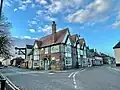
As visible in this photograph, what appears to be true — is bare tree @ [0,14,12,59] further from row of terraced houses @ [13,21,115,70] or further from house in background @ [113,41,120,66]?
house in background @ [113,41,120,66]

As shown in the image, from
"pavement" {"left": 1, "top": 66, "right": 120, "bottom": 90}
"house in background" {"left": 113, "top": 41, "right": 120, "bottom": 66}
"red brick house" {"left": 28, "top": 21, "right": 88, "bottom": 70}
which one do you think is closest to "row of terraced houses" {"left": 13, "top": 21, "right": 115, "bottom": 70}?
"red brick house" {"left": 28, "top": 21, "right": 88, "bottom": 70}

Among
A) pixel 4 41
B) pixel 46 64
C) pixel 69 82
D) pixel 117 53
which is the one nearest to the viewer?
pixel 69 82

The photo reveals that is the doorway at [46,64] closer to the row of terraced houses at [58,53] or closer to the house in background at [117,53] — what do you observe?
the row of terraced houses at [58,53]

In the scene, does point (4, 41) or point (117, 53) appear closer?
point (4, 41)

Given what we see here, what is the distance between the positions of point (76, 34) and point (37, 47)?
13.2 m

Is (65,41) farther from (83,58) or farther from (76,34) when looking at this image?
(83,58)

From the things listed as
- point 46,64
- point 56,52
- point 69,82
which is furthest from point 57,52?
point 69,82

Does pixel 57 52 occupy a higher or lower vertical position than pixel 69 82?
higher

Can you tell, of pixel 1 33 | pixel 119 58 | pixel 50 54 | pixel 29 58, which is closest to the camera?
pixel 1 33

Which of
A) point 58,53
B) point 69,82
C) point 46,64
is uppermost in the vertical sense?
point 58,53

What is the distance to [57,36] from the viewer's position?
162 feet

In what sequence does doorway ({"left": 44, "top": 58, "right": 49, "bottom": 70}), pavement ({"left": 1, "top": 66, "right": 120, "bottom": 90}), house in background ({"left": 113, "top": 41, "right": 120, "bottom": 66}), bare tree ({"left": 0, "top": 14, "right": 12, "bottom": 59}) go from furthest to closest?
1. house in background ({"left": 113, "top": 41, "right": 120, "bottom": 66})
2. doorway ({"left": 44, "top": 58, "right": 49, "bottom": 70})
3. bare tree ({"left": 0, "top": 14, "right": 12, "bottom": 59})
4. pavement ({"left": 1, "top": 66, "right": 120, "bottom": 90})

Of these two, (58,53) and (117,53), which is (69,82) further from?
(117,53)

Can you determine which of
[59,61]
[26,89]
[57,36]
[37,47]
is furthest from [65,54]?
[26,89]
